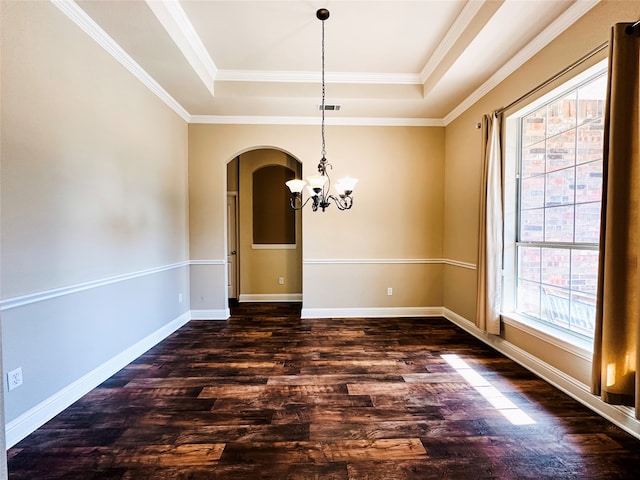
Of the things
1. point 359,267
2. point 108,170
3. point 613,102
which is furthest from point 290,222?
point 613,102

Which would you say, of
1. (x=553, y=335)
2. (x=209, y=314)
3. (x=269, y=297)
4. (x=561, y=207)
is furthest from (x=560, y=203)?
(x=269, y=297)

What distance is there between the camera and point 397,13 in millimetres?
2680

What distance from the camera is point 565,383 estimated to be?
7.85 ft

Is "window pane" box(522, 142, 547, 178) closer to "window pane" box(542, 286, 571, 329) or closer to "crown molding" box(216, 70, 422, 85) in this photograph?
"window pane" box(542, 286, 571, 329)

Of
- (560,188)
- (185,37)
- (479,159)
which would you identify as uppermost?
(185,37)

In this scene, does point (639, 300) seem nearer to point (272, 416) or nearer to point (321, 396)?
point (321, 396)

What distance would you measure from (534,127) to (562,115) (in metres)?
0.34

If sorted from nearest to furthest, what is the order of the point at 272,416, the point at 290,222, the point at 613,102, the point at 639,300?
the point at 639,300 → the point at 613,102 → the point at 272,416 → the point at 290,222

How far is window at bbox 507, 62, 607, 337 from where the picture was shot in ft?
7.57

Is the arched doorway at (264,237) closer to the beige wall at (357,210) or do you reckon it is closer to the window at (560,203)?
the beige wall at (357,210)

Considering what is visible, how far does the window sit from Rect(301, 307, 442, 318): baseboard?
4.95 ft

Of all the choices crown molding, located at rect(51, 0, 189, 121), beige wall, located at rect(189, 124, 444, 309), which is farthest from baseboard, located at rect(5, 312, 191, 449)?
crown molding, located at rect(51, 0, 189, 121)

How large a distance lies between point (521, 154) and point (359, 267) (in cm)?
246

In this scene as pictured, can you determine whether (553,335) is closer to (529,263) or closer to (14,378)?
(529,263)
